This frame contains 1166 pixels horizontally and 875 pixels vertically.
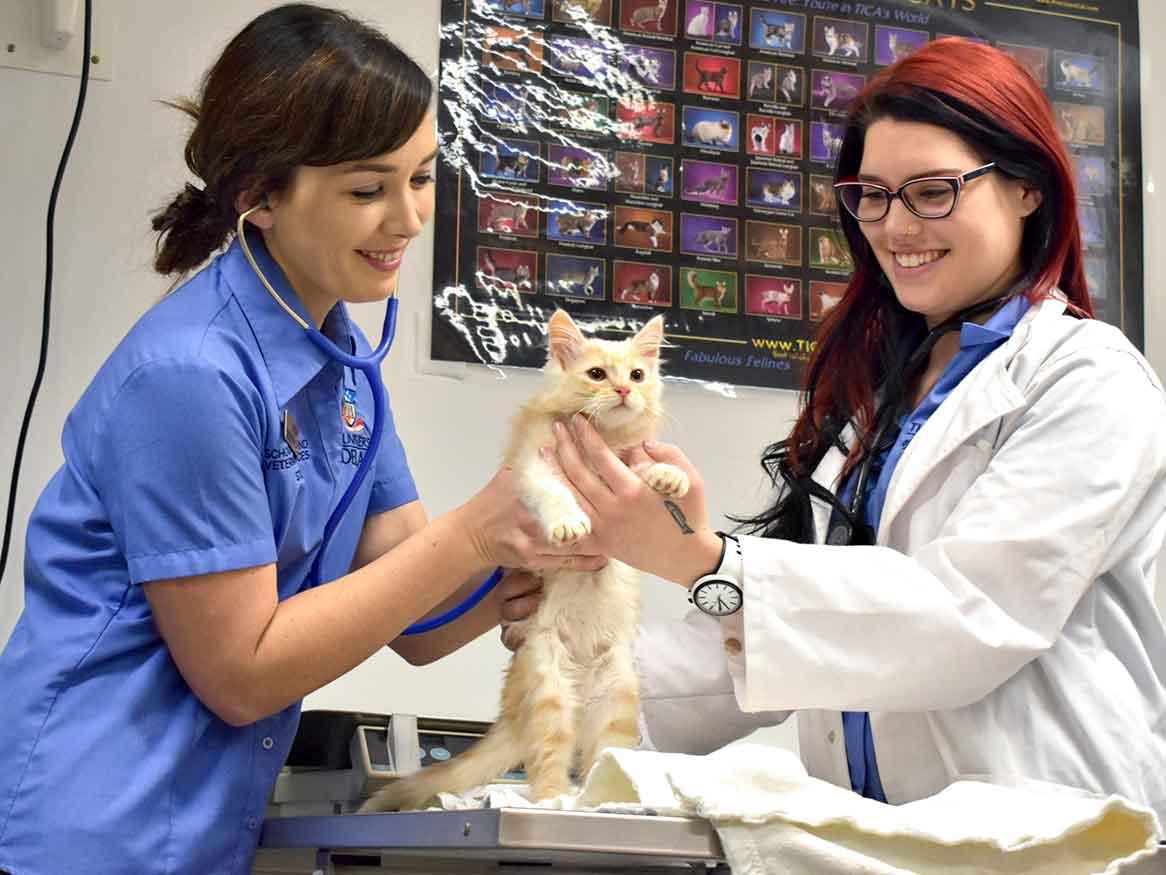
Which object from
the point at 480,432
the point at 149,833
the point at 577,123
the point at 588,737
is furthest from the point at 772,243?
the point at 149,833

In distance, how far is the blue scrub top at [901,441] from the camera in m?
1.76

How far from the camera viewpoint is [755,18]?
3299 millimetres

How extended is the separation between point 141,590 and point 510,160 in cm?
166

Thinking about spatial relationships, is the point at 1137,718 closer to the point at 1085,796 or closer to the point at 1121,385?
the point at 1085,796

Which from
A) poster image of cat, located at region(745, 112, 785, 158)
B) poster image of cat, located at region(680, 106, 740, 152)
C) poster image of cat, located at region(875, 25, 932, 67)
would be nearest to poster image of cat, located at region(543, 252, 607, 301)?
poster image of cat, located at region(680, 106, 740, 152)

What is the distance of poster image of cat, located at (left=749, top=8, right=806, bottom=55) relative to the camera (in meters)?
3.30

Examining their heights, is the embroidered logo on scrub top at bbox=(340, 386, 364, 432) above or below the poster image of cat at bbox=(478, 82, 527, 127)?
below

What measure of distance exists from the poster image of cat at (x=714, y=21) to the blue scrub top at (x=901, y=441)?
5.28ft

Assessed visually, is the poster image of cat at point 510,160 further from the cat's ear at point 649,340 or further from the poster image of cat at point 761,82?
the cat's ear at point 649,340

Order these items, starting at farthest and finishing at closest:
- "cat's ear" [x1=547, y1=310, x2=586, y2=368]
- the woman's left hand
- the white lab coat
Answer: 1. "cat's ear" [x1=547, y1=310, x2=586, y2=368]
2. the woman's left hand
3. the white lab coat

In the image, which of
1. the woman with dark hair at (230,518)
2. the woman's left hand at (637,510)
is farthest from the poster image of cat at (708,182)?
the woman's left hand at (637,510)

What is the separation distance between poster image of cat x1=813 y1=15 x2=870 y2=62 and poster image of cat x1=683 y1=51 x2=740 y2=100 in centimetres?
23

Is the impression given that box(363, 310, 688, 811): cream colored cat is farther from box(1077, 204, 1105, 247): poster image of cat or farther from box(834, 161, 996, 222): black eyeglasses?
box(1077, 204, 1105, 247): poster image of cat

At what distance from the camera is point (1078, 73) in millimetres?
3514
